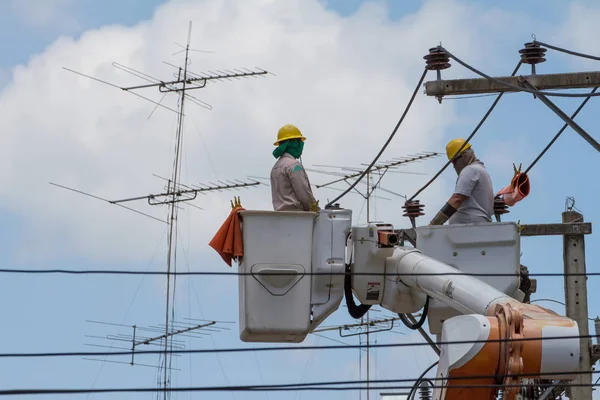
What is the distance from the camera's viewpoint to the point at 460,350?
958cm

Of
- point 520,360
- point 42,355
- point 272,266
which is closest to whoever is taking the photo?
point 42,355

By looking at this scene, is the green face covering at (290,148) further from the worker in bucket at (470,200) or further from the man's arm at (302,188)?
the worker in bucket at (470,200)

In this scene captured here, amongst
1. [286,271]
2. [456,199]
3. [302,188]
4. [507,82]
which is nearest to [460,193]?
[456,199]

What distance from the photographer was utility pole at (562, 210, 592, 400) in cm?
1517

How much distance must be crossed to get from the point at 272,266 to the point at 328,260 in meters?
0.59

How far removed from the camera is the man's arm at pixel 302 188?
40.3ft

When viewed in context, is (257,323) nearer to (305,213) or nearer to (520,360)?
(305,213)

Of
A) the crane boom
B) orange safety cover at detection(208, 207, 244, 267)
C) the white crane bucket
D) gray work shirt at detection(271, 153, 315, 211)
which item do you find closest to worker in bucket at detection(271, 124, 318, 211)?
gray work shirt at detection(271, 153, 315, 211)

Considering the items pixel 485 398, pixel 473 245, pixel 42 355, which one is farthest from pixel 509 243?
pixel 42 355

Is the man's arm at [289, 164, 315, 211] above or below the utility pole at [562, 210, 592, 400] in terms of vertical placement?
above

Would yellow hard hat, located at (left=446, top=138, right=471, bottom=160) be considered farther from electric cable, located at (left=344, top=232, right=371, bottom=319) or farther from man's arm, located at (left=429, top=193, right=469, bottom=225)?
electric cable, located at (left=344, top=232, right=371, bottom=319)

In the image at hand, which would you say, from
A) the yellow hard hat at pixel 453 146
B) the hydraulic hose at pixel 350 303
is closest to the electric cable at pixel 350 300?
the hydraulic hose at pixel 350 303

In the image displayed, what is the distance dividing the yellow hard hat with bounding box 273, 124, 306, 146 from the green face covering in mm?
37

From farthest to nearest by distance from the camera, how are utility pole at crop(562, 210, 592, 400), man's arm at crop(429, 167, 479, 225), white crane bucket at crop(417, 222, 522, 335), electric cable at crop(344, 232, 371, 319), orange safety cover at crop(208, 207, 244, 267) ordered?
utility pole at crop(562, 210, 592, 400) → man's arm at crop(429, 167, 479, 225) → white crane bucket at crop(417, 222, 522, 335) → electric cable at crop(344, 232, 371, 319) → orange safety cover at crop(208, 207, 244, 267)
